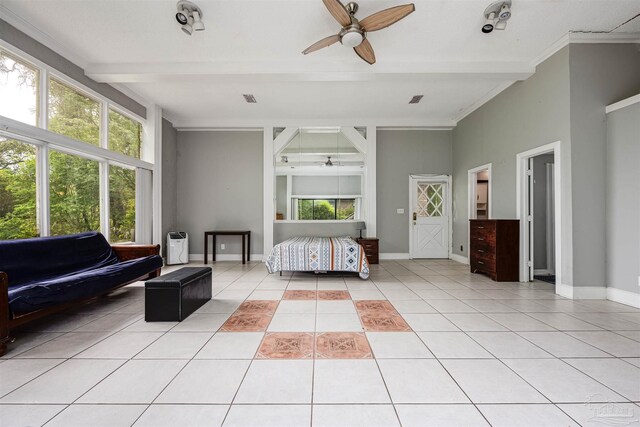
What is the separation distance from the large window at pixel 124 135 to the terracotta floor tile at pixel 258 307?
3.94 meters

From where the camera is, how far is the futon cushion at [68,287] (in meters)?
2.29

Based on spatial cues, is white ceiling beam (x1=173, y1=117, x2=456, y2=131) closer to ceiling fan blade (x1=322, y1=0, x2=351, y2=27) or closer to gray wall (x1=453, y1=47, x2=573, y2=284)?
gray wall (x1=453, y1=47, x2=573, y2=284)

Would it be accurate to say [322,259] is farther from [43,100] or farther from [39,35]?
[39,35]

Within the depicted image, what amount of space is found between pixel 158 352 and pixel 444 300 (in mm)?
3265

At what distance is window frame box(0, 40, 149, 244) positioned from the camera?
3.24 m

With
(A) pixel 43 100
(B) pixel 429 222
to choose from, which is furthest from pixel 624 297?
(A) pixel 43 100

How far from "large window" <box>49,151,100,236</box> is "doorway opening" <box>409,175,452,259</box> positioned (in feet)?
21.8

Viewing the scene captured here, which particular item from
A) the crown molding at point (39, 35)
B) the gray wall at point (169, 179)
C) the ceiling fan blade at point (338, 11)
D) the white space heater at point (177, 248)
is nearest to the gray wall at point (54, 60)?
the crown molding at point (39, 35)

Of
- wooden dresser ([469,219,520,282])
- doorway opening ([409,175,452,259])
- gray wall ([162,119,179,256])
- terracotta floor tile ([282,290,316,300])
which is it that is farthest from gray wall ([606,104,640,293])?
gray wall ([162,119,179,256])

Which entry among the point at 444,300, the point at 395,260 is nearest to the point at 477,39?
the point at 444,300

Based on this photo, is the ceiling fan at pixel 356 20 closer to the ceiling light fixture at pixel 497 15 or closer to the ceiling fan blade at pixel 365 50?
the ceiling fan blade at pixel 365 50

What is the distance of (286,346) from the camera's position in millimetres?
2271

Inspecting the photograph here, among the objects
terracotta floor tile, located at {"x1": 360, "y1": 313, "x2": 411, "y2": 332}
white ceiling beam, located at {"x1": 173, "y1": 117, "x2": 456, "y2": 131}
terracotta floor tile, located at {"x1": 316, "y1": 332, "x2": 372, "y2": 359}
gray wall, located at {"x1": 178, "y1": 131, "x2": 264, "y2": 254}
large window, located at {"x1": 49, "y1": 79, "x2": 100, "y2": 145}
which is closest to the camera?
terracotta floor tile, located at {"x1": 316, "y1": 332, "x2": 372, "y2": 359}

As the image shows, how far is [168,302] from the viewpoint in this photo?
2797 mm
